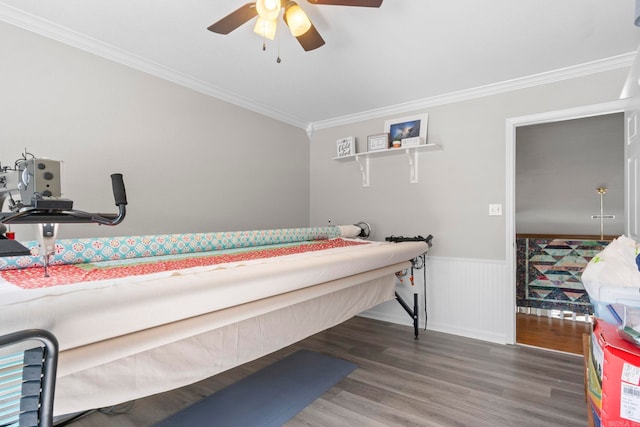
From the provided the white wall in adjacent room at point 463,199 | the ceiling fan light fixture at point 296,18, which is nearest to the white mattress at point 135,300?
the ceiling fan light fixture at point 296,18

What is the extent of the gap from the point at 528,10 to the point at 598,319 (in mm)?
1655

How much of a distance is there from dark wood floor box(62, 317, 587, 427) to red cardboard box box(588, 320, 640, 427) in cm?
86

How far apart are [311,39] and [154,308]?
59.1 inches

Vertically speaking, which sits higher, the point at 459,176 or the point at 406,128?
the point at 406,128

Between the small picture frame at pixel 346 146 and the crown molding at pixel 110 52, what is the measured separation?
0.98 m

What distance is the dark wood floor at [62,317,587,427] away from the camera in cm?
174

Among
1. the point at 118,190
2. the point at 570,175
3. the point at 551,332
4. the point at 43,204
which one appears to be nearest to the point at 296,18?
the point at 118,190

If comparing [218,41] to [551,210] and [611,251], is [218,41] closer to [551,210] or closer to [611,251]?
[611,251]

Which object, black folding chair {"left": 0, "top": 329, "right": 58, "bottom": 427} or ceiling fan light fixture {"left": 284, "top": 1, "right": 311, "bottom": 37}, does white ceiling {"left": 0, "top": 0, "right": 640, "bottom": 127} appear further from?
black folding chair {"left": 0, "top": 329, "right": 58, "bottom": 427}

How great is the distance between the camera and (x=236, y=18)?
163cm

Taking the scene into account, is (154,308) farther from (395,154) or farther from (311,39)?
(395,154)

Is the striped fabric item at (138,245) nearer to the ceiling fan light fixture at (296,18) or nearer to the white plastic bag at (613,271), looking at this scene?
the ceiling fan light fixture at (296,18)

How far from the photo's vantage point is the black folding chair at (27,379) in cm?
60

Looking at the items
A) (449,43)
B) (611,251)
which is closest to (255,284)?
(611,251)
